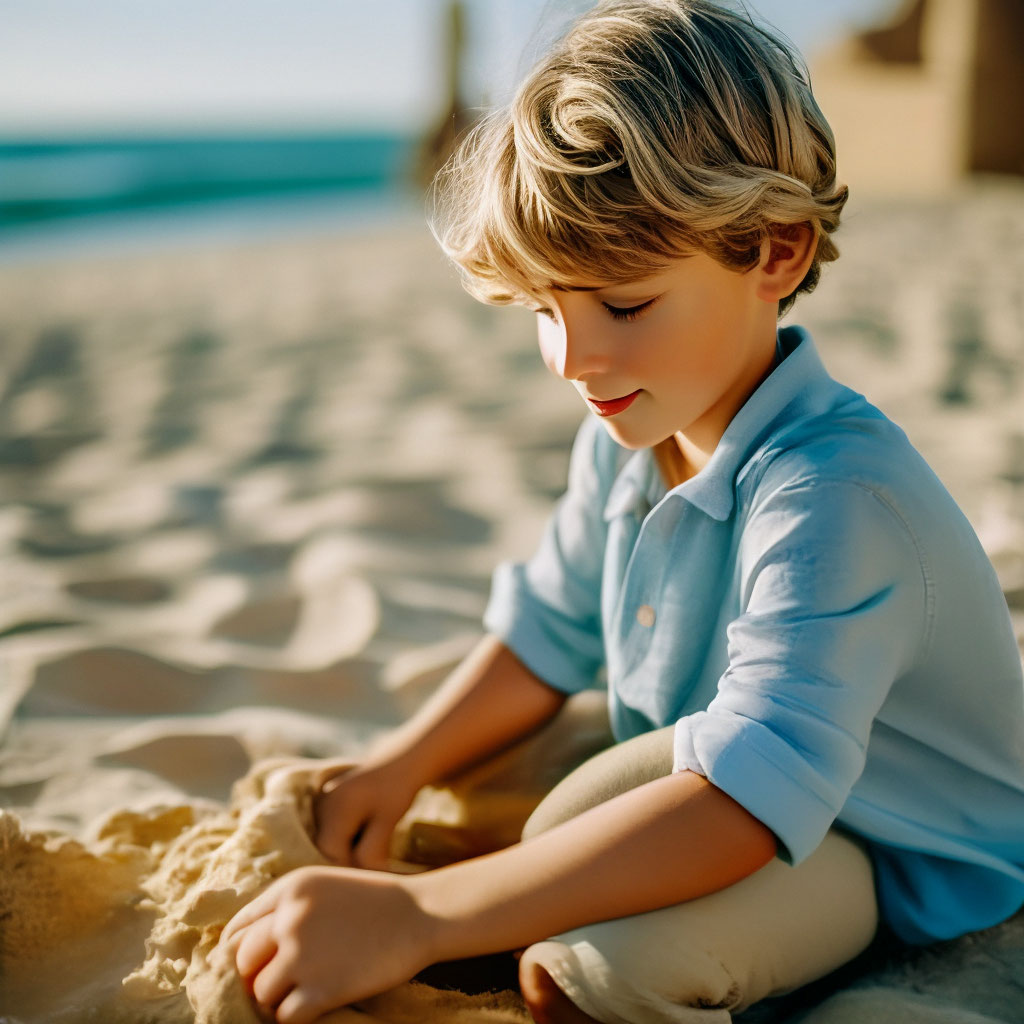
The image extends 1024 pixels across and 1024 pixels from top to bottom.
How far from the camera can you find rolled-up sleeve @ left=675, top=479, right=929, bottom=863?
3.31 feet

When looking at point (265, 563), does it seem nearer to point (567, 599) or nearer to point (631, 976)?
point (567, 599)

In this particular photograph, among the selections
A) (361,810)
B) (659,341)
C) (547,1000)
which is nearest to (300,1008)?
(547,1000)

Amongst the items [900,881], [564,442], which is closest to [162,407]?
[564,442]

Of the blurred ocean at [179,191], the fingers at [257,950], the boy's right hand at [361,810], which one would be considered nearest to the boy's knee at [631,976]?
the fingers at [257,950]

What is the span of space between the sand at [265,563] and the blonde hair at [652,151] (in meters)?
0.69

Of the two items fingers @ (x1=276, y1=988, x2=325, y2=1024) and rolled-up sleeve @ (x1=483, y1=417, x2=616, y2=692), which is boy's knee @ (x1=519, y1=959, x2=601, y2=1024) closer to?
fingers @ (x1=276, y1=988, x2=325, y2=1024)

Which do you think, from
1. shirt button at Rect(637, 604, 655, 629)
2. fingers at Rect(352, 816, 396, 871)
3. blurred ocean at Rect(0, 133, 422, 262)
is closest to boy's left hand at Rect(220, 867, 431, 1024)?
fingers at Rect(352, 816, 396, 871)

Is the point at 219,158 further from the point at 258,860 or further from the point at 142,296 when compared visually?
the point at 258,860

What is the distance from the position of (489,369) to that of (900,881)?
294cm

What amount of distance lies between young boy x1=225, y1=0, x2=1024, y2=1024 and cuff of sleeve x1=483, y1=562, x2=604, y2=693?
0.83 ft

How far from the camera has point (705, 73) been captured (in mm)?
1063

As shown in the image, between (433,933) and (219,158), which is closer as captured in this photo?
(433,933)

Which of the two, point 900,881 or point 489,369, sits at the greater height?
point 900,881

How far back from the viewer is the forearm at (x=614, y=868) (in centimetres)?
103
